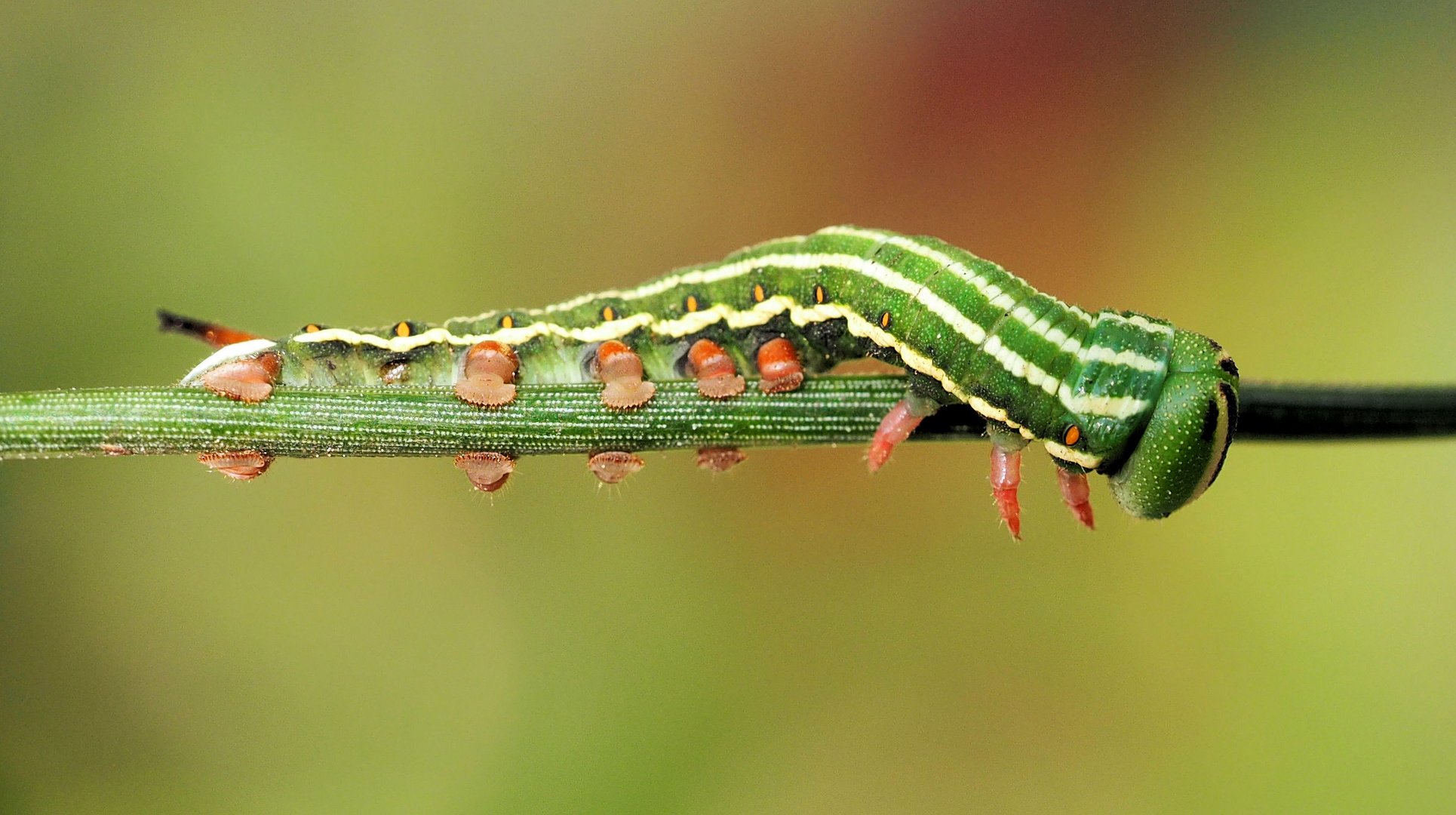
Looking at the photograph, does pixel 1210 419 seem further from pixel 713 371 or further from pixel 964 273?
pixel 713 371

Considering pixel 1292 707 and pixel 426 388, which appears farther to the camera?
pixel 1292 707

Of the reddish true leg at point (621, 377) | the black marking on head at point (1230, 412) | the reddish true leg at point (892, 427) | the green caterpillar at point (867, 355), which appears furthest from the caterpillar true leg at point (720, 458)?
the black marking on head at point (1230, 412)

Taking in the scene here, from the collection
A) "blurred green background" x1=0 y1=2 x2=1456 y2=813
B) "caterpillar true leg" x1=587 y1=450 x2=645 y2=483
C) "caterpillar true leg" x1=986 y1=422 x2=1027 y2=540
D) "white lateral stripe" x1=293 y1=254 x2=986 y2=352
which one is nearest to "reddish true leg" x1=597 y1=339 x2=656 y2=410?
"white lateral stripe" x1=293 y1=254 x2=986 y2=352

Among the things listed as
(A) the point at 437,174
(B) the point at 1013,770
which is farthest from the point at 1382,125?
(A) the point at 437,174

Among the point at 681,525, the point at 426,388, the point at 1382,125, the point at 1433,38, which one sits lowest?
the point at 681,525

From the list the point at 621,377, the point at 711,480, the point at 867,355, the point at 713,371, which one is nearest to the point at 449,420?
the point at 621,377

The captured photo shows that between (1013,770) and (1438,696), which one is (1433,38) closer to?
(1438,696)

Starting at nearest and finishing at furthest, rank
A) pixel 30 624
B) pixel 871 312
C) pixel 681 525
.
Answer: pixel 871 312 → pixel 30 624 → pixel 681 525

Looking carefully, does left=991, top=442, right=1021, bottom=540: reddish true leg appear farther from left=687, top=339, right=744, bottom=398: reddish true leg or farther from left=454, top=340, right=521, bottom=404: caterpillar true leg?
left=454, top=340, right=521, bottom=404: caterpillar true leg
